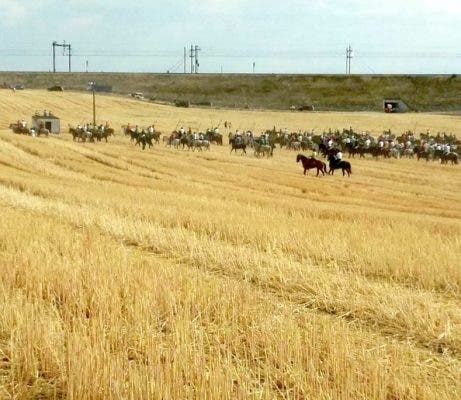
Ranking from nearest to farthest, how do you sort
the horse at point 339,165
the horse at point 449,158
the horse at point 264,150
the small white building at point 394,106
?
1. the horse at point 339,165
2. the horse at point 264,150
3. the horse at point 449,158
4. the small white building at point 394,106

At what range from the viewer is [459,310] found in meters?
6.41

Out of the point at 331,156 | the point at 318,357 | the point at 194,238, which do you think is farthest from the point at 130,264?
the point at 331,156

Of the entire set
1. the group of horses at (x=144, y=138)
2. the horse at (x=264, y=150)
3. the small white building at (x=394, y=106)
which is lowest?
the horse at (x=264, y=150)

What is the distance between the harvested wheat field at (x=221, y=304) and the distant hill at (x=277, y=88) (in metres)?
78.9

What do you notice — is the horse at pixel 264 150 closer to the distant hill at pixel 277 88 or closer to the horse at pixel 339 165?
the horse at pixel 339 165

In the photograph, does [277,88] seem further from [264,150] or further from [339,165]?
[339,165]

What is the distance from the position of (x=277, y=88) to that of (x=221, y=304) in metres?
96.2

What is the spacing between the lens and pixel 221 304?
563cm

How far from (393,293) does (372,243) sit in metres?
3.36

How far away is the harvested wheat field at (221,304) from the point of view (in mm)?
3951

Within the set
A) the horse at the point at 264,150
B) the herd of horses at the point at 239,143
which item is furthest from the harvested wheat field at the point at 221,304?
the herd of horses at the point at 239,143

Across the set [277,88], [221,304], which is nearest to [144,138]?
[221,304]

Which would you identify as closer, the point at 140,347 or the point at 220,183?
the point at 140,347

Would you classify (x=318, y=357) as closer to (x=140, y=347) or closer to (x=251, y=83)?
(x=140, y=347)
